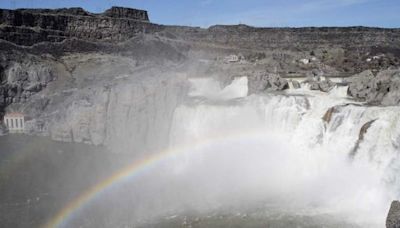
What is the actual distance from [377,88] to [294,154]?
6.13 metres

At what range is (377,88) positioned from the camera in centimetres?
2534

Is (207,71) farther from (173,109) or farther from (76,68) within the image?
(76,68)

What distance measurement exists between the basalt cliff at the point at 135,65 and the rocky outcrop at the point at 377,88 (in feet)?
0.23

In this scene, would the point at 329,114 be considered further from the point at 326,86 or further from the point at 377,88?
the point at 326,86

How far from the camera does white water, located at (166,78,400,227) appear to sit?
19.3 m

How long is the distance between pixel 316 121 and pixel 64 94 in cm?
2328

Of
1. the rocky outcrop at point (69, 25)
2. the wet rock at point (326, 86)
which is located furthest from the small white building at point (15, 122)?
the wet rock at point (326, 86)

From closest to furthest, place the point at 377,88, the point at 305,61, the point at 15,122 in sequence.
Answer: the point at 377,88, the point at 15,122, the point at 305,61

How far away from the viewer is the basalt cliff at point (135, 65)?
31.4m

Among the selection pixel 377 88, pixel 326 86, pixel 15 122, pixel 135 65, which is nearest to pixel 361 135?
pixel 377 88

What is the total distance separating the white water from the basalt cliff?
2.48 meters

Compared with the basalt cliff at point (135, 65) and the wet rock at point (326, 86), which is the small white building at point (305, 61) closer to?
the basalt cliff at point (135, 65)

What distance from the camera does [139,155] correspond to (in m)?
29.6

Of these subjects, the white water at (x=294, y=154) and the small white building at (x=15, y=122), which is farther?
the small white building at (x=15, y=122)
